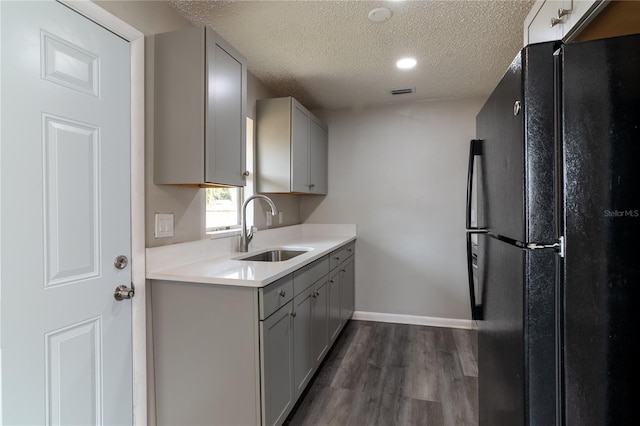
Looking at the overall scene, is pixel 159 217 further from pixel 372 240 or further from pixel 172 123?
pixel 372 240

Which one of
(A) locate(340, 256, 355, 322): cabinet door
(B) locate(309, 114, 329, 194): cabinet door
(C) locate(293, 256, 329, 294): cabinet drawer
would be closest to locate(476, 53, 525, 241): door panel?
(C) locate(293, 256, 329, 294): cabinet drawer

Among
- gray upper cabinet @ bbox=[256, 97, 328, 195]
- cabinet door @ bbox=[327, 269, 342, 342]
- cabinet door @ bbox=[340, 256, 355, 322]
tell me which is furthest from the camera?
cabinet door @ bbox=[340, 256, 355, 322]

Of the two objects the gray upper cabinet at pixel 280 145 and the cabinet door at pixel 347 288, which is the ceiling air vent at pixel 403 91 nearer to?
the gray upper cabinet at pixel 280 145

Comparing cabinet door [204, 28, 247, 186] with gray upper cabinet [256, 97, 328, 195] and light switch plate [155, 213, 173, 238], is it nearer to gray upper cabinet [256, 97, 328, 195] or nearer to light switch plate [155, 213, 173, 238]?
light switch plate [155, 213, 173, 238]

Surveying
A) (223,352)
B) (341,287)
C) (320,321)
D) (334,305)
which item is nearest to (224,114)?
(223,352)

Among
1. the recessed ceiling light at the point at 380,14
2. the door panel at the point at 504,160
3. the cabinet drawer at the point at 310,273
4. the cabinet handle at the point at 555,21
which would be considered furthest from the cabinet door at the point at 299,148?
the cabinet handle at the point at 555,21

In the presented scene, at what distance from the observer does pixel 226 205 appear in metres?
2.41

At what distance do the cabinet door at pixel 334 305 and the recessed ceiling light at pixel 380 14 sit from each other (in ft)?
5.90

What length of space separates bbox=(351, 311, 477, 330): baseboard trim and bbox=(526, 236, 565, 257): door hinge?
8.79 feet

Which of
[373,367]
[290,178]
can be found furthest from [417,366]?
[290,178]

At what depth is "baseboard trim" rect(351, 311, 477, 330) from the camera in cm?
318

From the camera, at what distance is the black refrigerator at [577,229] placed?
2.43ft

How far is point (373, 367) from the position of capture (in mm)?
2385

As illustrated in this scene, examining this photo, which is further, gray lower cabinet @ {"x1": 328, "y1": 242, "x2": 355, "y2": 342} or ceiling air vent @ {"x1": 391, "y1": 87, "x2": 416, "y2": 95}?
ceiling air vent @ {"x1": 391, "y1": 87, "x2": 416, "y2": 95}
